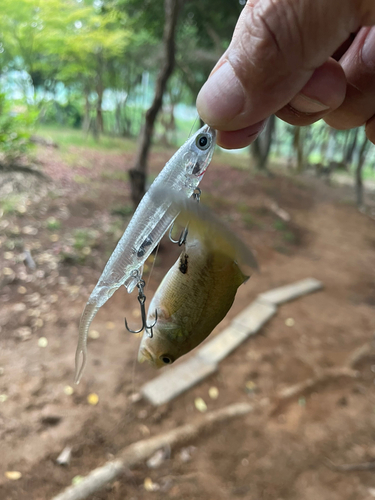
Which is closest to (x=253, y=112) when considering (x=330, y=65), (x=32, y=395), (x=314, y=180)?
(x=330, y=65)

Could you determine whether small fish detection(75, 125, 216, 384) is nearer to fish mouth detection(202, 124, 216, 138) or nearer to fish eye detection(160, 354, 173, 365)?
fish mouth detection(202, 124, 216, 138)

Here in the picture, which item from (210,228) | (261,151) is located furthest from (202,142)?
(261,151)

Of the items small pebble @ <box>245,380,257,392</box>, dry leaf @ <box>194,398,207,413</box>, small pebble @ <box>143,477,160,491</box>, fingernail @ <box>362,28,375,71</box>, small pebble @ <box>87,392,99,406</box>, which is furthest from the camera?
small pebble @ <box>245,380,257,392</box>

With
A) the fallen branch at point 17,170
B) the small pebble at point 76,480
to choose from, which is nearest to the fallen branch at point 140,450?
the small pebble at point 76,480

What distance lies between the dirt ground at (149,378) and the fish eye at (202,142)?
1474 millimetres

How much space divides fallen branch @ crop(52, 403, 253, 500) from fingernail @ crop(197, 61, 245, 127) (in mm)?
2588

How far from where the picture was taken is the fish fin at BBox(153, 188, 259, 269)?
0.62 meters

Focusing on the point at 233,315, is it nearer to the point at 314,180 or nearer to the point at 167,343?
the point at 167,343

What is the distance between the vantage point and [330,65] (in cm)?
124

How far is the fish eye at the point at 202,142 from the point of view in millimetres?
860

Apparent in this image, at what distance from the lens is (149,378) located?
350 centimetres

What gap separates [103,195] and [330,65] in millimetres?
6380

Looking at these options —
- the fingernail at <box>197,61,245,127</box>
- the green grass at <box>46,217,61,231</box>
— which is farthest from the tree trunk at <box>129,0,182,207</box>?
the fingernail at <box>197,61,245,127</box>

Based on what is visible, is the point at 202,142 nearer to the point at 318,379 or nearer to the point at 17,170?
the point at 318,379
